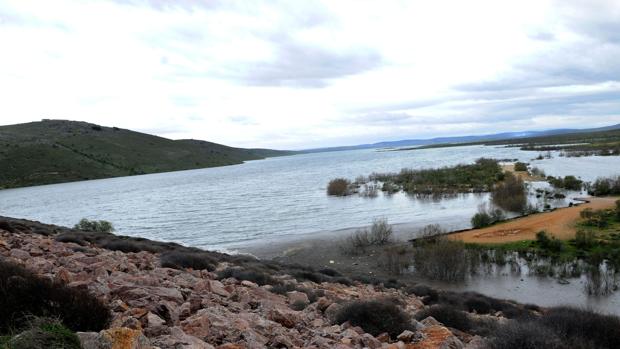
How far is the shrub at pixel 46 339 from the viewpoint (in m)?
4.17

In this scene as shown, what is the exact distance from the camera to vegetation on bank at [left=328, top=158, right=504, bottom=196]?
5647cm

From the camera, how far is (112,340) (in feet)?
15.0

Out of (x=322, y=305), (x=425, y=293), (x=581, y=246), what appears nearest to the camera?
(x=322, y=305)

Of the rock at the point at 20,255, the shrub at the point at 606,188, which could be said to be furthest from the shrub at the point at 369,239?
the shrub at the point at 606,188

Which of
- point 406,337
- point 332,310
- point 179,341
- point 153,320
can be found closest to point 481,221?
point 332,310

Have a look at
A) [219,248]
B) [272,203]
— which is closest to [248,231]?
[219,248]

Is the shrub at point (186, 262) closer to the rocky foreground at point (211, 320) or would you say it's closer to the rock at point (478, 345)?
the rocky foreground at point (211, 320)

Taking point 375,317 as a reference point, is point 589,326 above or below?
below

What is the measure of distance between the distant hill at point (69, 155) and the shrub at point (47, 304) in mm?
137360

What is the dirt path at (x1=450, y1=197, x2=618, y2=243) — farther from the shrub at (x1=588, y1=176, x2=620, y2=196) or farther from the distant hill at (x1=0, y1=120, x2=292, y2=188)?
the distant hill at (x1=0, y1=120, x2=292, y2=188)

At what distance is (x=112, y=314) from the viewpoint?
232 inches

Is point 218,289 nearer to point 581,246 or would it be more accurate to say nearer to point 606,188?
point 581,246

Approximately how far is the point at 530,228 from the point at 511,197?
11.9 metres

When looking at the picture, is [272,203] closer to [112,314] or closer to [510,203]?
[510,203]
